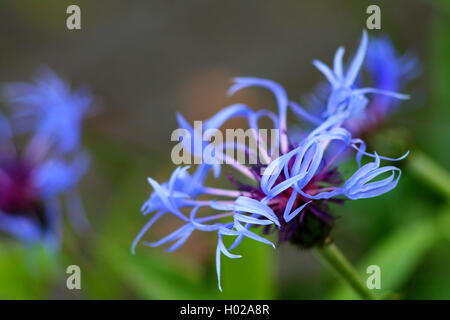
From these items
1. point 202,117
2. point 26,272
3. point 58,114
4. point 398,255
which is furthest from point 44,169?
point 202,117

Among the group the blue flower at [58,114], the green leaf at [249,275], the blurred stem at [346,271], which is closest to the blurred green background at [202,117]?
the green leaf at [249,275]

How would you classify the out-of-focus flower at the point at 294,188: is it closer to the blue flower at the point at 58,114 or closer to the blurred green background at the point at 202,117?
the blurred green background at the point at 202,117

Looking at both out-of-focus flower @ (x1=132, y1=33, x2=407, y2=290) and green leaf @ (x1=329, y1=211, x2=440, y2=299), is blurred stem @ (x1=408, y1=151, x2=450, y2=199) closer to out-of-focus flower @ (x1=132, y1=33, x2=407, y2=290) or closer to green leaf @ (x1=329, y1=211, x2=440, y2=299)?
green leaf @ (x1=329, y1=211, x2=440, y2=299)

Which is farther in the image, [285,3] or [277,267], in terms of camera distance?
[285,3]
